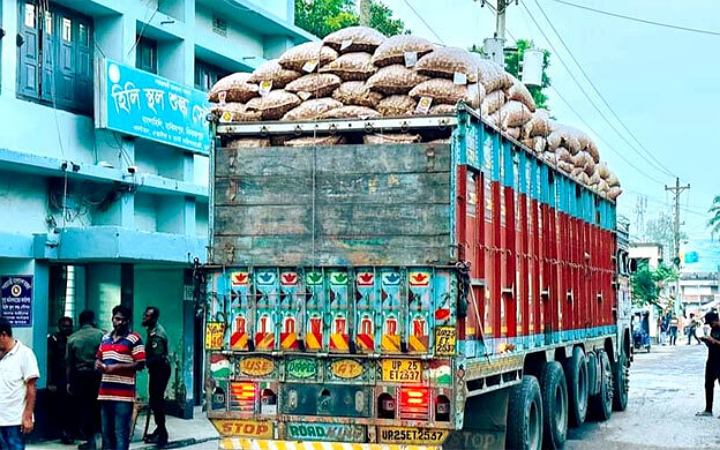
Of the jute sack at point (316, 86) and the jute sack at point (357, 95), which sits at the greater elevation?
the jute sack at point (316, 86)

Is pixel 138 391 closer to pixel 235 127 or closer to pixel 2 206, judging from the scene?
pixel 2 206

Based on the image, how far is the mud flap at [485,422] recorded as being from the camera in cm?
973

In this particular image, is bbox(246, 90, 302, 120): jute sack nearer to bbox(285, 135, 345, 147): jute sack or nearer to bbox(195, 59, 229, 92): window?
bbox(285, 135, 345, 147): jute sack

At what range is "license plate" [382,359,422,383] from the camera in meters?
8.17

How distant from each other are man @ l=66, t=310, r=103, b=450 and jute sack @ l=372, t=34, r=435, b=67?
502cm

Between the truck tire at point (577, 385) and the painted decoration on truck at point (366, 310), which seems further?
the truck tire at point (577, 385)

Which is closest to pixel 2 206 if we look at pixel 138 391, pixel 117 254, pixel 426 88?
pixel 117 254

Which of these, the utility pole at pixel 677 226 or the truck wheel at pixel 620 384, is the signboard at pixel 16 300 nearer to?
the truck wheel at pixel 620 384

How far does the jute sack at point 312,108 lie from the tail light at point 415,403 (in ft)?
7.99

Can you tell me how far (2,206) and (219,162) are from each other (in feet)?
16.3

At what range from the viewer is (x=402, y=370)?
8.20 metres

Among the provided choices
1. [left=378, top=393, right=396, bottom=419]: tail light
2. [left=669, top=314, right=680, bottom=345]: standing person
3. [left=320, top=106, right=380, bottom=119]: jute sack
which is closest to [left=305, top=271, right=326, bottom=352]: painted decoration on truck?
[left=378, top=393, right=396, bottom=419]: tail light

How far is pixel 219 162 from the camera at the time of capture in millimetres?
8969

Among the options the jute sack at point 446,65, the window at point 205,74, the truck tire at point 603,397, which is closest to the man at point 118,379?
the jute sack at point 446,65
